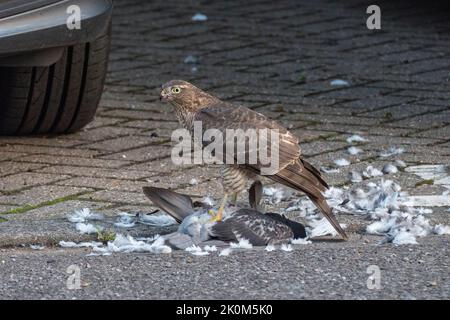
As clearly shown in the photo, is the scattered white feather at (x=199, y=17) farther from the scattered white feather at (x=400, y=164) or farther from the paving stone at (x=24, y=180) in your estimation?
the paving stone at (x=24, y=180)

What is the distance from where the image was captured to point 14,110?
6566 millimetres

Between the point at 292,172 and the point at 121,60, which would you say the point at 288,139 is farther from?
the point at 121,60

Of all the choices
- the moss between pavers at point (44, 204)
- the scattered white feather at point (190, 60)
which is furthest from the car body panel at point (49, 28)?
the scattered white feather at point (190, 60)

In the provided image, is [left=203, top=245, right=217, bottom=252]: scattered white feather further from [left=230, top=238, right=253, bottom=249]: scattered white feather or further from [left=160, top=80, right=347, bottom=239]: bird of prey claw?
[left=160, top=80, right=347, bottom=239]: bird of prey claw

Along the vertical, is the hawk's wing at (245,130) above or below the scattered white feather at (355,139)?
above

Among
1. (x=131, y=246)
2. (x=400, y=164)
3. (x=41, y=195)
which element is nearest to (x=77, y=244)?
(x=131, y=246)

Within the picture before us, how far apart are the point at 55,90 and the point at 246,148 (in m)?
1.82

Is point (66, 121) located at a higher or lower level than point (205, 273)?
higher

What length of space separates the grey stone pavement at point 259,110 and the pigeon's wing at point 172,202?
0.40 feet

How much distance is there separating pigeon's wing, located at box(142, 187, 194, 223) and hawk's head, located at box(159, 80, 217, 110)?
0.36 meters

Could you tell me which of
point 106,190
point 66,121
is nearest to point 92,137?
point 66,121

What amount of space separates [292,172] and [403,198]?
746 mm

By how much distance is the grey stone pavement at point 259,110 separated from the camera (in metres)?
4.55

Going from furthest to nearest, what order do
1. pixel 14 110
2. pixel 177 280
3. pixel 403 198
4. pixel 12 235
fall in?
pixel 14 110 → pixel 403 198 → pixel 12 235 → pixel 177 280
